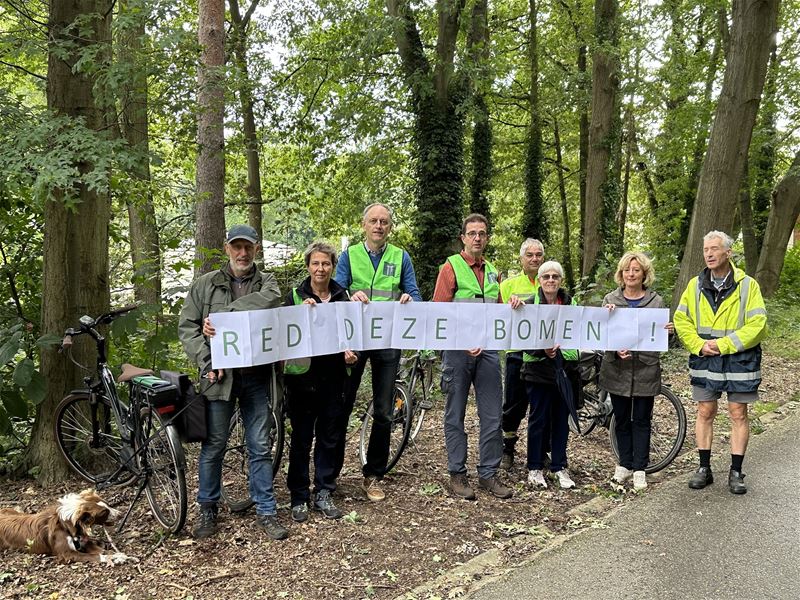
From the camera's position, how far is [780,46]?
773 inches

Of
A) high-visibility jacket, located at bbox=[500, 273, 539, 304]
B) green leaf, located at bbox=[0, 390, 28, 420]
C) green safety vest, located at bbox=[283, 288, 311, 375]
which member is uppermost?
high-visibility jacket, located at bbox=[500, 273, 539, 304]

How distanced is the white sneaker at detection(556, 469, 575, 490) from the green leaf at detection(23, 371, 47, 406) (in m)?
4.20

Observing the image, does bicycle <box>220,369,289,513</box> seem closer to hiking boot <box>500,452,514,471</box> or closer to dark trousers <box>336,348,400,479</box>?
dark trousers <box>336,348,400,479</box>

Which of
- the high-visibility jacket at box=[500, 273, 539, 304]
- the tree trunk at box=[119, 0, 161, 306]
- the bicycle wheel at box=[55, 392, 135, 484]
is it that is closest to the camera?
the tree trunk at box=[119, 0, 161, 306]

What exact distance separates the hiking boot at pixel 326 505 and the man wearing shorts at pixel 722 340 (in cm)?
294

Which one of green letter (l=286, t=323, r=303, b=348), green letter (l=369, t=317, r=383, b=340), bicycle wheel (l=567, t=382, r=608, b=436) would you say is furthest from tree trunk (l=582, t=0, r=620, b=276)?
green letter (l=286, t=323, r=303, b=348)

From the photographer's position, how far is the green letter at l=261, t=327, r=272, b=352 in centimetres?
430

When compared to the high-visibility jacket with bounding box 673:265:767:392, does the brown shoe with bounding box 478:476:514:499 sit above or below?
below

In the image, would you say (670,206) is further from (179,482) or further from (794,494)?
(179,482)

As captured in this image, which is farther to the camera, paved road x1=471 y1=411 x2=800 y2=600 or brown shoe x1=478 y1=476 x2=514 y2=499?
brown shoe x1=478 y1=476 x2=514 y2=499

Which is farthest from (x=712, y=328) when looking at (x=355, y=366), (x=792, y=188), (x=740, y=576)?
(x=792, y=188)

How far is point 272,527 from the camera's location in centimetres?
425

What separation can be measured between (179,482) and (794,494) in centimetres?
465

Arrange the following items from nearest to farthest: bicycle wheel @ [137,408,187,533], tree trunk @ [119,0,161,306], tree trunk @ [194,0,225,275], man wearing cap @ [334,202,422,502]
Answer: bicycle wheel @ [137,408,187,533], man wearing cap @ [334,202,422,502], tree trunk @ [119,0,161,306], tree trunk @ [194,0,225,275]
